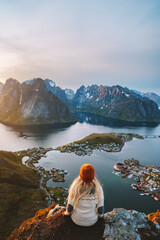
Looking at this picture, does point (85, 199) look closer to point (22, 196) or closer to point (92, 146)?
point (22, 196)

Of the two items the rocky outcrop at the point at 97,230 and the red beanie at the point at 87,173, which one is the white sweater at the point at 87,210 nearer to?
the rocky outcrop at the point at 97,230

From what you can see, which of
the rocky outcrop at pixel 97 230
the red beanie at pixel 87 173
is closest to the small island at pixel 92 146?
the rocky outcrop at pixel 97 230

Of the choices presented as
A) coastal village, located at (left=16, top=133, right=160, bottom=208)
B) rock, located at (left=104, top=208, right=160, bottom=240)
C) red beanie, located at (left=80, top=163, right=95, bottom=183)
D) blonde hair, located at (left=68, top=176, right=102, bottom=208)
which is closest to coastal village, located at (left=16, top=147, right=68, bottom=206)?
coastal village, located at (left=16, top=133, right=160, bottom=208)

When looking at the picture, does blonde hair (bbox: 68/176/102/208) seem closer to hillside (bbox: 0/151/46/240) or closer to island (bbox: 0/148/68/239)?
hillside (bbox: 0/151/46/240)

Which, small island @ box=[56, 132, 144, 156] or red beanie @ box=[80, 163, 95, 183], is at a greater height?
red beanie @ box=[80, 163, 95, 183]

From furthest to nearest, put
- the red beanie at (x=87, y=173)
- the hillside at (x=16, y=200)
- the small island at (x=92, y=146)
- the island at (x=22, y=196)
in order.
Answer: the small island at (x=92, y=146) → the island at (x=22, y=196) → the hillside at (x=16, y=200) → the red beanie at (x=87, y=173)

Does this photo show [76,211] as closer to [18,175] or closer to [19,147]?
[18,175]

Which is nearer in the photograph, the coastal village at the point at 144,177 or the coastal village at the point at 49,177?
the coastal village at the point at 49,177
